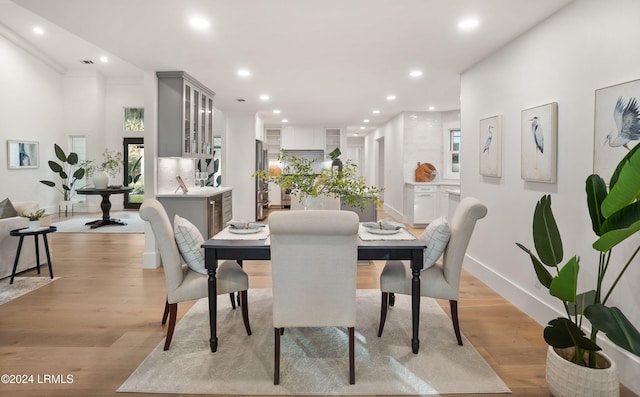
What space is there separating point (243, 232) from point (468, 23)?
250 cm

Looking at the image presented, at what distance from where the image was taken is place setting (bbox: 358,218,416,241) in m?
2.78

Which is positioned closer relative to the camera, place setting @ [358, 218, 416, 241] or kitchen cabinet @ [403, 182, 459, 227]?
place setting @ [358, 218, 416, 241]

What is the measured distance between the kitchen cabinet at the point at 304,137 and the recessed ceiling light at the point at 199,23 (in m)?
7.43

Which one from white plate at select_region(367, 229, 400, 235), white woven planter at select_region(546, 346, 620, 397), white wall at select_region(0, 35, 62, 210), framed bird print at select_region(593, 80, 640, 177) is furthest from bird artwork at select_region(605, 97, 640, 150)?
white wall at select_region(0, 35, 62, 210)

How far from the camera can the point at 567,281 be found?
1.82m

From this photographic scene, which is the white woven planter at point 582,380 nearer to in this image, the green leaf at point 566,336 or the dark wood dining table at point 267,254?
the green leaf at point 566,336

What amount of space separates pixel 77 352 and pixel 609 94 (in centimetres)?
383

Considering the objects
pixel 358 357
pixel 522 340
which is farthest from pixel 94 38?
pixel 522 340

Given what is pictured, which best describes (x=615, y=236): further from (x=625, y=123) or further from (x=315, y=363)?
(x=315, y=363)

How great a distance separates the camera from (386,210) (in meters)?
10.6

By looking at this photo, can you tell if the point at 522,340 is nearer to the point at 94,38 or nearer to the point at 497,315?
the point at 497,315

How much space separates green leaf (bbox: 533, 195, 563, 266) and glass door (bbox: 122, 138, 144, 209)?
1039 cm

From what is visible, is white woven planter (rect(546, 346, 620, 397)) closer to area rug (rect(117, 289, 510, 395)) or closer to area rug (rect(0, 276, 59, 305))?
area rug (rect(117, 289, 510, 395))

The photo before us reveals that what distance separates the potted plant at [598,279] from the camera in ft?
5.49
